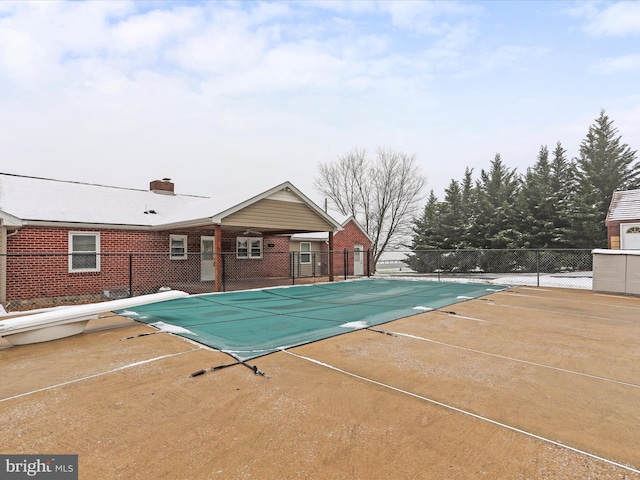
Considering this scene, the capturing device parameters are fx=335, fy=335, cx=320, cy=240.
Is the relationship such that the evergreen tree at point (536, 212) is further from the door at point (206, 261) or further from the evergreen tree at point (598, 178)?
the door at point (206, 261)

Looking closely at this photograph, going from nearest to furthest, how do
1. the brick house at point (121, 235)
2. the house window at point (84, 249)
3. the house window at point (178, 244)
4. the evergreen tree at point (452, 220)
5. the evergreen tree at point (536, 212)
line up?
the brick house at point (121, 235), the house window at point (84, 249), the house window at point (178, 244), the evergreen tree at point (536, 212), the evergreen tree at point (452, 220)

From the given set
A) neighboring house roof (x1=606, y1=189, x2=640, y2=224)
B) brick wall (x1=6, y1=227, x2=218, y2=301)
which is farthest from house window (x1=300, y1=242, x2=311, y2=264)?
neighboring house roof (x1=606, y1=189, x2=640, y2=224)

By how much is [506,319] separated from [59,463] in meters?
7.30

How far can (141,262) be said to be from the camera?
44.1 feet

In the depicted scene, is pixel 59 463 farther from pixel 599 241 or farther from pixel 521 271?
pixel 599 241

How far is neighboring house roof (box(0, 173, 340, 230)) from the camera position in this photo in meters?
11.4

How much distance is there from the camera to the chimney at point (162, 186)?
57.0 feet

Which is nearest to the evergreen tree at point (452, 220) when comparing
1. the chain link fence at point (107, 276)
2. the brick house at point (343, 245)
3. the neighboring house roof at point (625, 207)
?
the brick house at point (343, 245)

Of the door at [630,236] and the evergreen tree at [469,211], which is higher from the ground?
the evergreen tree at [469,211]

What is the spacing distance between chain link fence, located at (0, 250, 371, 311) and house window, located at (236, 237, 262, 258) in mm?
235

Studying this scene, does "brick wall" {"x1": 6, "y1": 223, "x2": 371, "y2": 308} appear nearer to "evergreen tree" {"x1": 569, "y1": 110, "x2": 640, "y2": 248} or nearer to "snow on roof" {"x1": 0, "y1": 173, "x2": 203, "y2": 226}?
"snow on roof" {"x1": 0, "y1": 173, "x2": 203, "y2": 226}

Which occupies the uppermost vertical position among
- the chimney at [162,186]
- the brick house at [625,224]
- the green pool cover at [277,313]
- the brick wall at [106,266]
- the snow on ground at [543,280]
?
the chimney at [162,186]

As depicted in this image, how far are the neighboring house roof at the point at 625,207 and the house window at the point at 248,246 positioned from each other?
1880 cm

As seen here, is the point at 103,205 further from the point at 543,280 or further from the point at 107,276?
the point at 543,280
